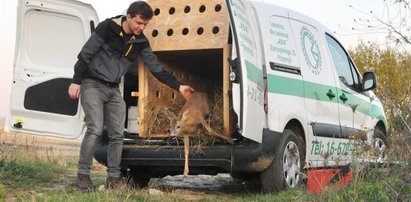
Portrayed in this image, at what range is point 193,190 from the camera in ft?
23.5

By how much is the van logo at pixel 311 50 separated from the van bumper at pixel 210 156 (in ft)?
4.25

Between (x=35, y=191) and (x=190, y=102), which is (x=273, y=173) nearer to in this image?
(x=190, y=102)

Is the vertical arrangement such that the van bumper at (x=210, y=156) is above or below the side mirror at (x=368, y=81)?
below

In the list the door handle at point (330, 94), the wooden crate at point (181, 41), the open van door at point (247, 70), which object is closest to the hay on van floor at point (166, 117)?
the wooden crate at point (181, 41)

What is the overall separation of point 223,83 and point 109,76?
124 centimetres

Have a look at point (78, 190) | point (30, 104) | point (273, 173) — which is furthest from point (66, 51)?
point (273, 173)

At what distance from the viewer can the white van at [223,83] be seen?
596cm

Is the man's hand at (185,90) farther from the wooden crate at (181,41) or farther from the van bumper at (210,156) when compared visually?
the van bumper at (210,156)

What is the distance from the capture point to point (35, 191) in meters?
5.97

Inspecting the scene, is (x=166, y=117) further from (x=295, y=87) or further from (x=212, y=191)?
(x=295, y=87)

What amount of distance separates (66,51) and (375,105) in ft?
15.1

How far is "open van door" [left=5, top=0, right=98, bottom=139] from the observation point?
22.3ft

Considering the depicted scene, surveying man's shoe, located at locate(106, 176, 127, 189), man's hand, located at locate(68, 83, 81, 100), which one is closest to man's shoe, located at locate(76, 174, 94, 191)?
man's shoe, located at locate(106, 176, 127, 189)

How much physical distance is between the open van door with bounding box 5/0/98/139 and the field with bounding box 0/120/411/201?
0.63m
